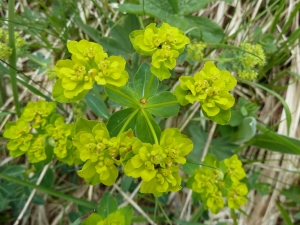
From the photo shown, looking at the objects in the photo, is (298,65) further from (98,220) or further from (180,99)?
(98,220)

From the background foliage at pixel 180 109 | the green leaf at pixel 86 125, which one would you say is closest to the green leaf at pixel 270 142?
the background foliage at pixel 180 109

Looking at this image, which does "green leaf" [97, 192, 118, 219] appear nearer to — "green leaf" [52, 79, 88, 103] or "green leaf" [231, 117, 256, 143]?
"green leaf" [52, 79, 88, 103]

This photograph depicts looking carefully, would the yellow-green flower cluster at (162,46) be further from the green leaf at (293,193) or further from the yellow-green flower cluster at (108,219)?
the green leaf at (293,193)

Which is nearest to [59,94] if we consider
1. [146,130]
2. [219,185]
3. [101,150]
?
[101,150]

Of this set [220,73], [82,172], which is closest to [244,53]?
[220,73]

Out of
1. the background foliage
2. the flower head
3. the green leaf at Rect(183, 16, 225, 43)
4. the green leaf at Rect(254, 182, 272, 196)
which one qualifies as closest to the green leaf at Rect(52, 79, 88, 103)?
the flower head

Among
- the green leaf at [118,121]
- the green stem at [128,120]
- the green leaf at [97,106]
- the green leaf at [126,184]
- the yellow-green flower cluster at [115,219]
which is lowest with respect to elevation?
the green leaf at [126,184]
